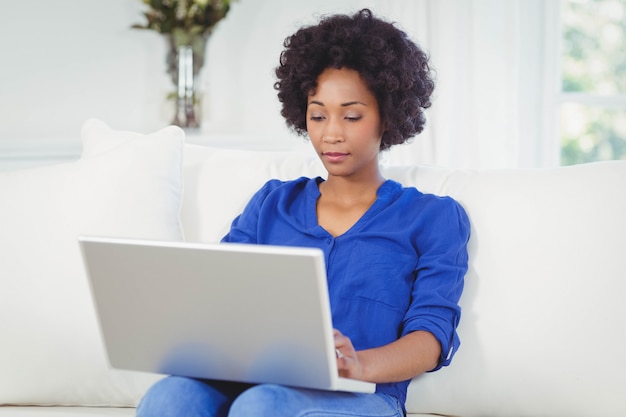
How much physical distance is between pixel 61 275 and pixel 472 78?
1.67m

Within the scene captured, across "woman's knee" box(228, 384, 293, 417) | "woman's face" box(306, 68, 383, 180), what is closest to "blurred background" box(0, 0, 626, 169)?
"woman's face" box(306, 68, 383, 180)

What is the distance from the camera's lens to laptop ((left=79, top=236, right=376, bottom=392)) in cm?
120

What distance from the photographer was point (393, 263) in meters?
1.66

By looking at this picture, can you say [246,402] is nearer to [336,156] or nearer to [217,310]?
[217,310]

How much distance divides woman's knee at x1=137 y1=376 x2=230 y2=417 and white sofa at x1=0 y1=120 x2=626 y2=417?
36 cm

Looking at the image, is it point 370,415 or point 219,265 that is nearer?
point 219,265

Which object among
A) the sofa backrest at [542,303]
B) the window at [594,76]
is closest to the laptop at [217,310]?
the sofa backrest at [542,303]

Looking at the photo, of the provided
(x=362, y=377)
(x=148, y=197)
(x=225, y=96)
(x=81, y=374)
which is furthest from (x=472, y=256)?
(x=225, y=96)

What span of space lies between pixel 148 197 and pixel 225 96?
1578 mm

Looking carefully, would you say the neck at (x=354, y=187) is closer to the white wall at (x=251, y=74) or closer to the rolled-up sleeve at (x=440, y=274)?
the rolled-up sleeve at (x=440, y=274)

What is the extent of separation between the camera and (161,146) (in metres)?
1.90

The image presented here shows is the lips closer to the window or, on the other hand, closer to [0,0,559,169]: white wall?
[0,0,559,169]: white wall

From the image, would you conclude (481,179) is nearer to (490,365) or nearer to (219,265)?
(490,365)

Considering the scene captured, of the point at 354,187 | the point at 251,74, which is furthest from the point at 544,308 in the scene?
the point at 251,74
